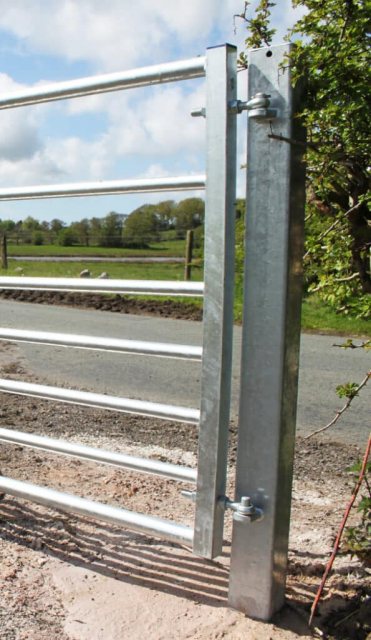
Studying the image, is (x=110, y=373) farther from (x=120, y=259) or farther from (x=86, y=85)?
(x=120, y=259)

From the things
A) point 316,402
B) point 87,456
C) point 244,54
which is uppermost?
point 244,54

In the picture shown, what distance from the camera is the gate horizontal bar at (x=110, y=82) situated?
2107 mm

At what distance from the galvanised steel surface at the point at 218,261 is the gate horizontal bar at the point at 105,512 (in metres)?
0.22

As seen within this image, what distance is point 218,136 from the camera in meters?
1.99

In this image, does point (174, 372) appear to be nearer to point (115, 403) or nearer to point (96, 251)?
point (115, 403)

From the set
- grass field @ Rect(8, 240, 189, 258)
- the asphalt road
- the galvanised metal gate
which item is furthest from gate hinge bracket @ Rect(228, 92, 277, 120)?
grass field @ Rect(8, 240, 189, 258)

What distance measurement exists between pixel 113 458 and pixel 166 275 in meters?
→ 12.9

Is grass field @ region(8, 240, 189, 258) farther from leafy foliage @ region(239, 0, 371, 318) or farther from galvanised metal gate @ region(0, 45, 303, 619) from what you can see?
galvanised metal gate @ region(0, 45, 303, 619)

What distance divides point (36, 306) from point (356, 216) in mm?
10531

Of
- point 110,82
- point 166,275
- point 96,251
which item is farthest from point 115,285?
point 166,275

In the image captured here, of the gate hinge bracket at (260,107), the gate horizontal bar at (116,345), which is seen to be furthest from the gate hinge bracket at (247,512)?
the gate hinge bracket at (260,107)

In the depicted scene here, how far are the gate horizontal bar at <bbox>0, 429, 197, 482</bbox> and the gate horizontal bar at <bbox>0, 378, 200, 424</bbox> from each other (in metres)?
0.17

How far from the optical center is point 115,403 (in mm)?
2398

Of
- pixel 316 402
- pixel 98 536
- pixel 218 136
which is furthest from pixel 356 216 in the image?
pixel 316 402
